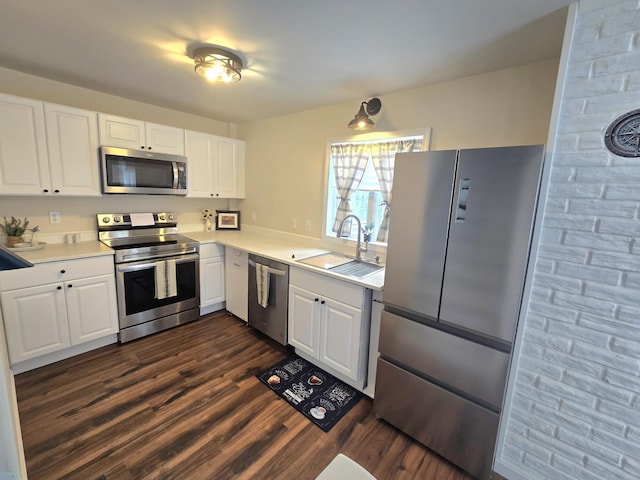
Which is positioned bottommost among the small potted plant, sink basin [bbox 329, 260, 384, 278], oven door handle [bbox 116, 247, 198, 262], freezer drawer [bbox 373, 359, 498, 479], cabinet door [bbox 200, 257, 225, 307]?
freezer drawer [bbox 373, 359, 498, 479]

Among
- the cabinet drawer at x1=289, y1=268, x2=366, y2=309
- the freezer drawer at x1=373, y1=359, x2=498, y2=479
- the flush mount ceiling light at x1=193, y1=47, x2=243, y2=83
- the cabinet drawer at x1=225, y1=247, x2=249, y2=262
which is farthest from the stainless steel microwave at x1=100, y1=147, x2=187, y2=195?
the freezer drawer at x1=373, y1=359, x2=498, y2=479

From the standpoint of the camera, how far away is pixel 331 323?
2264 millimetres

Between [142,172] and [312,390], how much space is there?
2.60 metres

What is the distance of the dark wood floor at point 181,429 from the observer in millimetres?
1607

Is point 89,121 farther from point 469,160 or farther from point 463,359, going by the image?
point 463,359

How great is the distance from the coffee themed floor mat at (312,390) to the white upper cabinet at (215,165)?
2.21m

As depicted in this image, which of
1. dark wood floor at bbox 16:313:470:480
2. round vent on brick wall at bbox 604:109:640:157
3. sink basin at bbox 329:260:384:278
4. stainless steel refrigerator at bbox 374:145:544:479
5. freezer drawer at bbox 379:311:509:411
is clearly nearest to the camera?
round vent on brick wall at bbox 604:109:640:157

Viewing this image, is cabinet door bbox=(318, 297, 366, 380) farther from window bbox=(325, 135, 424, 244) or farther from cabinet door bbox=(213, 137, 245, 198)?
cabinet door bbox=(213, 137, 245, 198)

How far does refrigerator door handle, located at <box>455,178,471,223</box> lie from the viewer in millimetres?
1493

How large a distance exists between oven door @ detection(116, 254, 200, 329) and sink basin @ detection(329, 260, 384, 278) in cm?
166

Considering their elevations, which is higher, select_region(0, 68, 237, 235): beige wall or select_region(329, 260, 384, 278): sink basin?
select_region(0, 68, 237, 235): beige wall

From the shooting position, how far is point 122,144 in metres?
2.77

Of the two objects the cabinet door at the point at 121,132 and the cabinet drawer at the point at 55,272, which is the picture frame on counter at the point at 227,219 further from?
the cabinet drawer at the point at 55,272

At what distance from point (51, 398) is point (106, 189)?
5.62 feet
